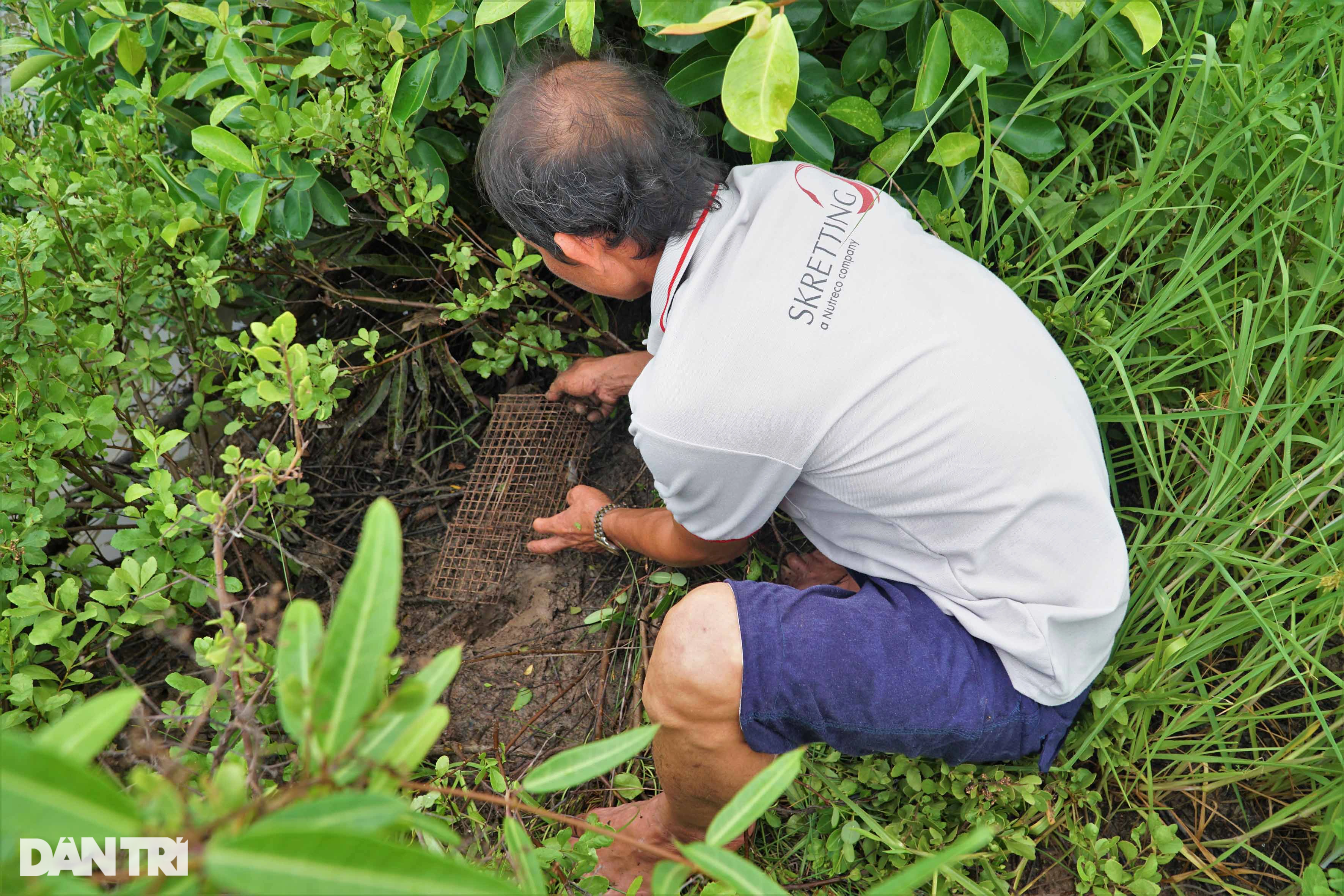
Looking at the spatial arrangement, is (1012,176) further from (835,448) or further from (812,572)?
(812,572)

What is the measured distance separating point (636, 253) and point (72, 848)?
4.38 ft

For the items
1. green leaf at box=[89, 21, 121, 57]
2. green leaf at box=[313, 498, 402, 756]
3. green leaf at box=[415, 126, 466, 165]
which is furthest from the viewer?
green leaf at box=[415, 126, 466, 165]

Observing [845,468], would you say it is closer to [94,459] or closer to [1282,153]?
[1282,153]

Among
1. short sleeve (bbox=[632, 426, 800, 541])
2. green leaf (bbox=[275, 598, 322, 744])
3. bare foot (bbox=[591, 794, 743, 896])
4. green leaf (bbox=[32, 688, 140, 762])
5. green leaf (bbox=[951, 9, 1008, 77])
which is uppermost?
green leaf (bbox=[951, 9, 1008, 77])

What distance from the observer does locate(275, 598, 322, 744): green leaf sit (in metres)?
Result: 0.62

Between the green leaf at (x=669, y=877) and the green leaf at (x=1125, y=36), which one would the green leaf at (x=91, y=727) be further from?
the green leaf at (x=1125, y=36)

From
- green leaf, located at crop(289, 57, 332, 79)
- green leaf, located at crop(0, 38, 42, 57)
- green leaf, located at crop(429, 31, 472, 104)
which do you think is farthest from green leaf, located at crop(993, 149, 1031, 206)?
green leaf, located at crop(0, 38, 42, 57)

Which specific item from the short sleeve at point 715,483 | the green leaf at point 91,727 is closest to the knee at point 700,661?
the short sleeve at point 715,483

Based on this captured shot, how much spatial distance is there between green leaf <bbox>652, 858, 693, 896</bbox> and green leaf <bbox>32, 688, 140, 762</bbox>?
46cm

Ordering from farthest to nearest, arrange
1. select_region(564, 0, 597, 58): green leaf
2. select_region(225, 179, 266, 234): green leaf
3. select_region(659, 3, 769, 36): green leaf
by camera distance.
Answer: select_region(225, 179, 266, 234): green leaf
select_region(564, 0, 597, 58): green leaf
select_region(659, 3, 769, 36): green leaf

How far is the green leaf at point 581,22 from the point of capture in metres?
1.34

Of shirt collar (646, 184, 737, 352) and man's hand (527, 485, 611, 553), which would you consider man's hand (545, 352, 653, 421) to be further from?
shirt collar (646, 184, 737, 352)

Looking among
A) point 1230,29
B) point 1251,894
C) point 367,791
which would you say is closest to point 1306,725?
point 1251,894

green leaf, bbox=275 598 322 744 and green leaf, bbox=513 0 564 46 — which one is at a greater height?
green leaf, bbox=513 0 564 46
